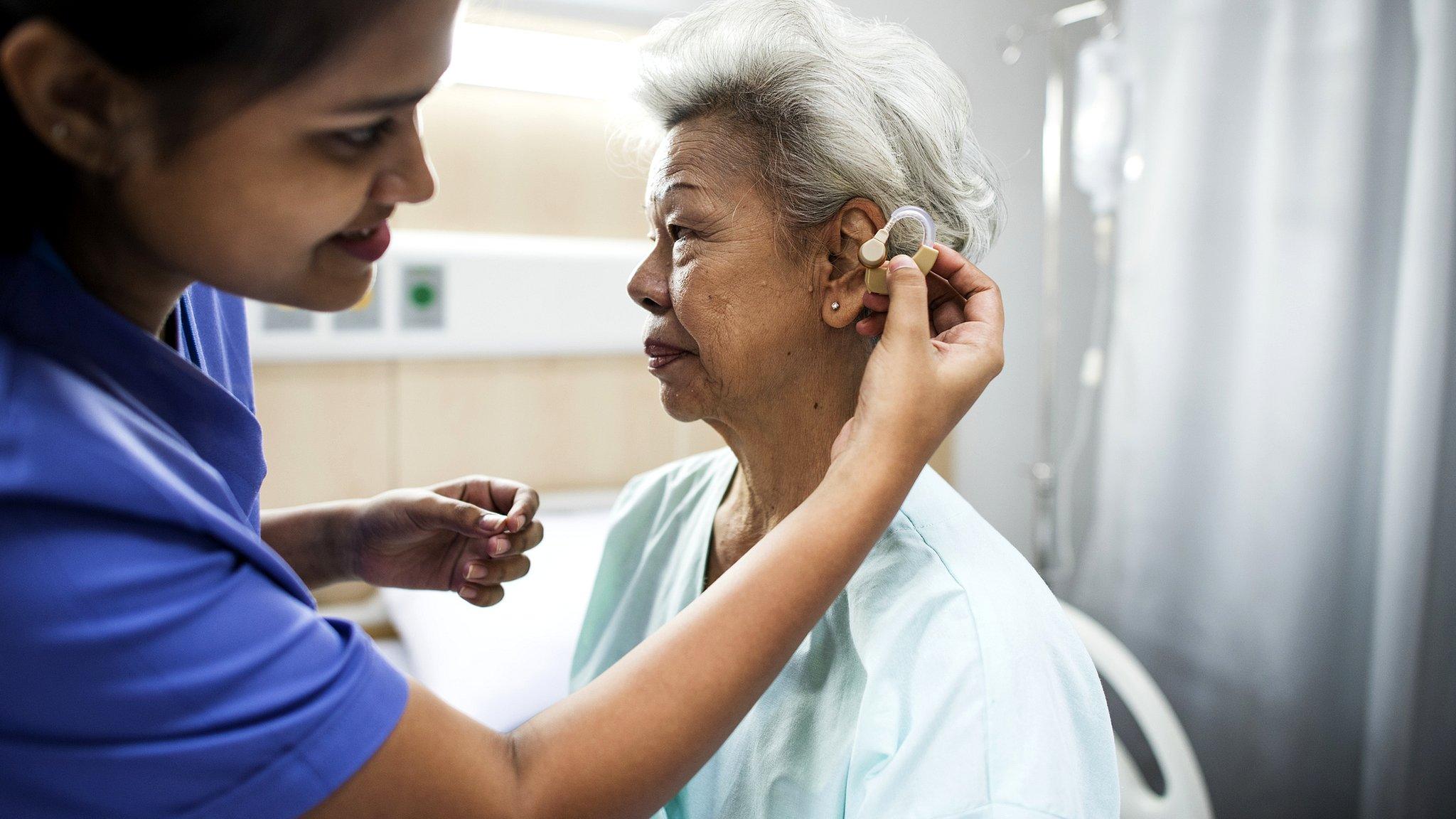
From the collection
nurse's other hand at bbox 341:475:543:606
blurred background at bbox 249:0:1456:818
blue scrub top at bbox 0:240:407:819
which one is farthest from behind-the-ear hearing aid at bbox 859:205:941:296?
blurred background at bbox 249:0:1456:818

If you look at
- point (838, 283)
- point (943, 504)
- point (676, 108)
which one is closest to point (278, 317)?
point (676, 108)

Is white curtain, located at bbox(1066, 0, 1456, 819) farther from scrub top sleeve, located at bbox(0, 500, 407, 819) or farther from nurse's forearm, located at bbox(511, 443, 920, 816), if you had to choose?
scrub top sleeve, located at bbox(0, 500, 407, 819)

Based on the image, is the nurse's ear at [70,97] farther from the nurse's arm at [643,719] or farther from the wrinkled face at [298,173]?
the nurse's arm at [643,719]

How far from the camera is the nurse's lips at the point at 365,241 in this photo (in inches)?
25.9

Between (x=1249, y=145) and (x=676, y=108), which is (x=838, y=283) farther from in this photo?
(x=1249, y=145)

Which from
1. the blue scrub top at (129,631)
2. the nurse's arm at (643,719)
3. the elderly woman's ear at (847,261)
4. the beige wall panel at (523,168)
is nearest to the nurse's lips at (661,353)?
the elderly woman's ear at (847,261)

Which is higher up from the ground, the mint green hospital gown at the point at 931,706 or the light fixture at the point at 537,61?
the light fixture at the point at 537,61

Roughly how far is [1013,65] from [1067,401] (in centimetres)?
92

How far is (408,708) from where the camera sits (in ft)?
2.01

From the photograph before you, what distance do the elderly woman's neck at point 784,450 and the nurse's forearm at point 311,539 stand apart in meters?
0.46

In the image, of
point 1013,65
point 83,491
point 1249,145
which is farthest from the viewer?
point 1013,65

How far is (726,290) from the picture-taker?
108 cm

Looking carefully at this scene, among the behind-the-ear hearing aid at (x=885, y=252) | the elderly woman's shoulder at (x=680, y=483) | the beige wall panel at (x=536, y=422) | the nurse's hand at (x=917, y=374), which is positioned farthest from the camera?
the beige wall panel at (x=536, y=422)

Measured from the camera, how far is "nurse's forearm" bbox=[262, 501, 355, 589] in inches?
43.2
